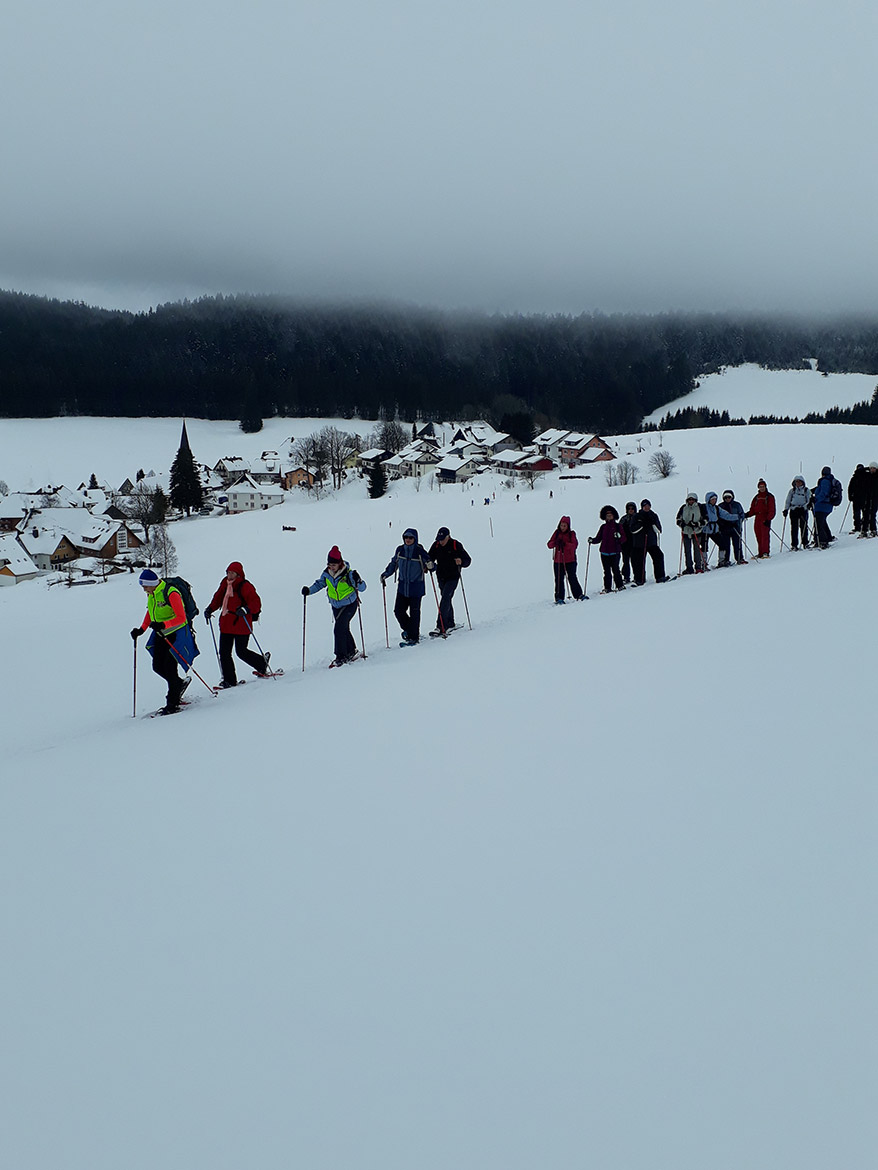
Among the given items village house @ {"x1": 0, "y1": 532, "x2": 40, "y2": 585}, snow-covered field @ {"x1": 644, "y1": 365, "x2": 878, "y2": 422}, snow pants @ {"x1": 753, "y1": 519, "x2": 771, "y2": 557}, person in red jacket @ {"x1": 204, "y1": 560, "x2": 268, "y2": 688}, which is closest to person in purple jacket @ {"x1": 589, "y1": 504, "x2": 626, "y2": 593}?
snow pants @ {"x1": 753, "y1": 519, "x2": 771, "y2": 557}

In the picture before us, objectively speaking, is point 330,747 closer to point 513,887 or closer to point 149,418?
point 513,887

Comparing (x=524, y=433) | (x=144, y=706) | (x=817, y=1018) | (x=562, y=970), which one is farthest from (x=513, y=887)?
(x=524, y=433)

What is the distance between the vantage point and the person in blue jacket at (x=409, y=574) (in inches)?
441

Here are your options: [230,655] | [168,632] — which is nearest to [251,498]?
[230,655]

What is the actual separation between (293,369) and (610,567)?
16599cm

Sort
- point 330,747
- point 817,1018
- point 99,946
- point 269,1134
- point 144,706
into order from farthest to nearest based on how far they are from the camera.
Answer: point 144,706, point 330,747, point 99,946, point 817,1018, point 269,1134

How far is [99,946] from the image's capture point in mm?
3475

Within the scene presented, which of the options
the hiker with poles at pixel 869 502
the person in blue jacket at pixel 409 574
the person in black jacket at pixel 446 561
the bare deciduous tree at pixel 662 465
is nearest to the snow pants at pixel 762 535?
the hiker with poles at pixel 869 502

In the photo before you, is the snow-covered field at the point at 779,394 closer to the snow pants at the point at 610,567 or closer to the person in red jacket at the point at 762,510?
the person in red jacket at the point at 762,510

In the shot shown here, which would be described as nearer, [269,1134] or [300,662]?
[269,1134]

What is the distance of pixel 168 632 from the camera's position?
29.6 feet

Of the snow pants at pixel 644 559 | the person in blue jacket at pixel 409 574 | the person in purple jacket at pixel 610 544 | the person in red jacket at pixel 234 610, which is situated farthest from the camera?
the snow pants at pixel 644 559

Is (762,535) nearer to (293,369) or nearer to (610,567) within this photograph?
(610,567)

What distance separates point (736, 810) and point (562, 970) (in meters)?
1.61
